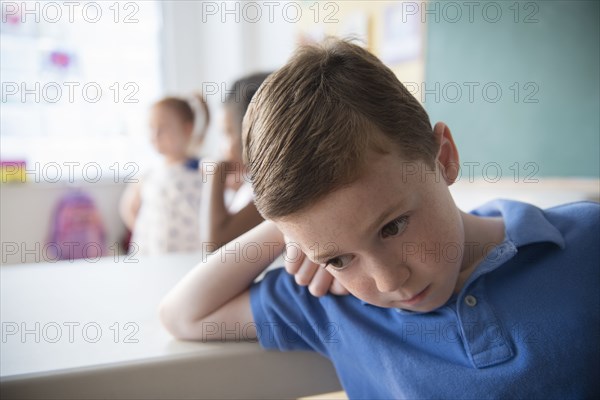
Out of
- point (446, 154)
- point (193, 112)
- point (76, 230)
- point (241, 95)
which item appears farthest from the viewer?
point (76, 230)

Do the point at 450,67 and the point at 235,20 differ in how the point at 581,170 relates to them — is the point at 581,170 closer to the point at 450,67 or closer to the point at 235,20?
the point at 450,67

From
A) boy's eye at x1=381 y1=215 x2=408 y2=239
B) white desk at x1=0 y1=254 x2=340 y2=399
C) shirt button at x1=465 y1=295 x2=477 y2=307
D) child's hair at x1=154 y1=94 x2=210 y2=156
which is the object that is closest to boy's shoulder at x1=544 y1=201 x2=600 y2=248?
shirt button at x1=465 y1=295 x2=477 y2=307

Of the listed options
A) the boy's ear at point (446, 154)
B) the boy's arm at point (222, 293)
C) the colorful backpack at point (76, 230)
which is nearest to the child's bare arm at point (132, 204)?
the colorful backpack at point (76, 230)

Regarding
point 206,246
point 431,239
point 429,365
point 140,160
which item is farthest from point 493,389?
point 140,160

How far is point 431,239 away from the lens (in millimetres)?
598

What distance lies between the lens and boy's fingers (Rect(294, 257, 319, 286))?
695 mm

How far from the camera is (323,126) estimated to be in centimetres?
54

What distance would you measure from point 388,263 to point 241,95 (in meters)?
1.00

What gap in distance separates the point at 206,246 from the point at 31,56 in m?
1.89

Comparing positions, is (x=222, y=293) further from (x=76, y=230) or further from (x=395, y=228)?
(x=76, y=230)

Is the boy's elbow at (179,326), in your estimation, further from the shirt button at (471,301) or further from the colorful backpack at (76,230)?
the colorful backpack at (76,230)

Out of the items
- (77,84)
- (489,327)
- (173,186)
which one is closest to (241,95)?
(173,186)

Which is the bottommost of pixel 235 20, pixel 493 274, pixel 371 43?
pixel 493 274

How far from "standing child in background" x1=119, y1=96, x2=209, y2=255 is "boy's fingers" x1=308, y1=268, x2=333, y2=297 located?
4.58ft
